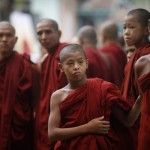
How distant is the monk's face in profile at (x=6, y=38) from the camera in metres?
6.58

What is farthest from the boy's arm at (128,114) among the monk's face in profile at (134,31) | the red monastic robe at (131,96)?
the monk's face in profile at (134,31)

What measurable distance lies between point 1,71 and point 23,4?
14895 mm

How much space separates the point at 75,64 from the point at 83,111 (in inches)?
17.7

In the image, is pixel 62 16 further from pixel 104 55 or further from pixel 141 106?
pixel 141 106

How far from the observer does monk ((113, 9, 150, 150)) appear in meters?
5.21

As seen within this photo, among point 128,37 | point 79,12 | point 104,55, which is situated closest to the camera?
point 128,37

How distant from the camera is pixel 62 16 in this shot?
22141 millimetres

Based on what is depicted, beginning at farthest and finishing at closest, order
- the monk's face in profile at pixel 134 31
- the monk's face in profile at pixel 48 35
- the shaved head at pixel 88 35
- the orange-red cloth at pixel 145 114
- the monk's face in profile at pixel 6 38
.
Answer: the shaved head at pixel 88 35
the monk's face in profile at pixel 48 35
the monk's face in profile at pixel 6 38
the monk's face in profile at pixel 134 31
the orange-red cloth at pixel 145 114

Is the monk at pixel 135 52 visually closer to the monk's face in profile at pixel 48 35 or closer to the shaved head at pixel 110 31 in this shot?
the monk's face in profile at pixel 48 35

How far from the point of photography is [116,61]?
8.31 metres

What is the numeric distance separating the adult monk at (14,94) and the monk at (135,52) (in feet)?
5.16

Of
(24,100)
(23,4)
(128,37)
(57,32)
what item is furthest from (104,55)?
(23,4)

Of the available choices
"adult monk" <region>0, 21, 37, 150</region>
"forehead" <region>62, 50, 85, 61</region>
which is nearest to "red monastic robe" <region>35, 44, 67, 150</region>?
"adult monk" <region>0, 21, 37, 150</region>

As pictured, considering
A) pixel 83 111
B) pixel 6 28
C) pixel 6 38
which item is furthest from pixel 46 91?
pixel 83 111
